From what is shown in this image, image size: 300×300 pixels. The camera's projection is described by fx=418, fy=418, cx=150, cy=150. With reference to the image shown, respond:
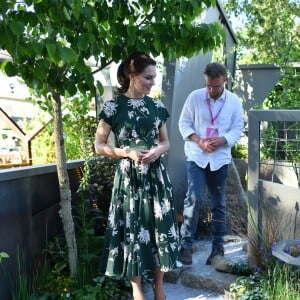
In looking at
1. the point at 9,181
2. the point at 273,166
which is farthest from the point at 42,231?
the point at 273,166

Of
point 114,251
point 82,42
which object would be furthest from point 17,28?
point 114,251

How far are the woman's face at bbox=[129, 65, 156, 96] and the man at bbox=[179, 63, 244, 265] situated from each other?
2.59 feet

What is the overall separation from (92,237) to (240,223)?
1255 millimetres

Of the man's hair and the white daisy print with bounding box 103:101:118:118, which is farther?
the man's hair

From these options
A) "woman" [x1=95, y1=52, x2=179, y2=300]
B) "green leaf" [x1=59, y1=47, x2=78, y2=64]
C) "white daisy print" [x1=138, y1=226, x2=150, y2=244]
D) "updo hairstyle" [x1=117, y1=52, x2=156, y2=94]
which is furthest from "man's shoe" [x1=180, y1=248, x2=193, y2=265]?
"green leaf" [x1=59, y1=47, x2=78, y2=64]

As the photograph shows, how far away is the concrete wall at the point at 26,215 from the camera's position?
283 cm

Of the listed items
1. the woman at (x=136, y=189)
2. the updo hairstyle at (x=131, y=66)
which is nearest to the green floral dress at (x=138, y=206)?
the woman at (x=136, y=189)

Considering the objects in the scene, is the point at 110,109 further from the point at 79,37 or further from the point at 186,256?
the point at 186,256

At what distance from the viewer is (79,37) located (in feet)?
7.89

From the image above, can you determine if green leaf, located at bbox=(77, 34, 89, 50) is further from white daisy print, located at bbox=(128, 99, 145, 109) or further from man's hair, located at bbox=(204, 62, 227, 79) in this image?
man's hair, located at bbox=(204, 62, 227, 79)

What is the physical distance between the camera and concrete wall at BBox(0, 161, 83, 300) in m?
2.83

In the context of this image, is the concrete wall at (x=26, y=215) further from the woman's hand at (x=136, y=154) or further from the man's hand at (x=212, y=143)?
the man's hand at (x=212, y=143)

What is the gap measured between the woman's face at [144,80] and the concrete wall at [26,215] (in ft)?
3.42

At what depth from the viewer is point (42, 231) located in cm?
332
